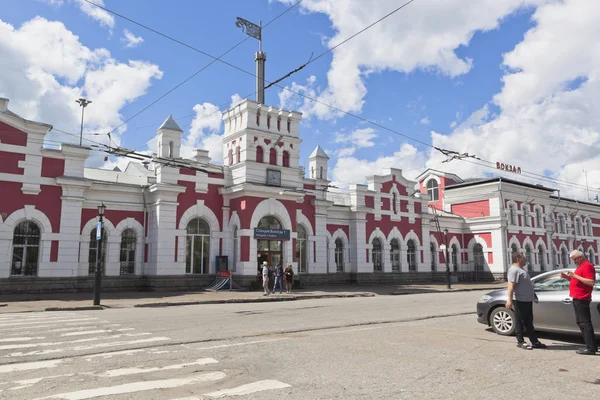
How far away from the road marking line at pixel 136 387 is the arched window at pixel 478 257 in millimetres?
41460

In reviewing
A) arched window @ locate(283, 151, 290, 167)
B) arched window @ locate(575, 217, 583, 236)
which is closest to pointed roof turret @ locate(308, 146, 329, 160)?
arched window @ locate(283, 151, 290, 167)

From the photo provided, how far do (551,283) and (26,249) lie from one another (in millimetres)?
23080

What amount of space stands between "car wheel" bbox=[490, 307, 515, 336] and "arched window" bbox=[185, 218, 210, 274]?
20.0 m

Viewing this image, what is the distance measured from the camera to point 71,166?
952 inches

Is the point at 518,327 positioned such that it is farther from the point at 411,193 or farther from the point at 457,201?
the point at 457,201

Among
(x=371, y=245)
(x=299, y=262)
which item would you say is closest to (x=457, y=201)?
(x=371, y=245)

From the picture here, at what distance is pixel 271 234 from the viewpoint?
27.6 m

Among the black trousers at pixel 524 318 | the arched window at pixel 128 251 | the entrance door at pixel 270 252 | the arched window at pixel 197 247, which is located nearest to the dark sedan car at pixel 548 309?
the black trousers at pixel 524 318

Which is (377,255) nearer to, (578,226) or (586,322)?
(586,322)

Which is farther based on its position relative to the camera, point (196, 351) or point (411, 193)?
point (411, 193)

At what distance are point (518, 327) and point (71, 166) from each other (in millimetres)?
22800

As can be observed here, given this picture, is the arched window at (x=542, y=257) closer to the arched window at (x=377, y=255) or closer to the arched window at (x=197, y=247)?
the arched window at (x=377, y=255)

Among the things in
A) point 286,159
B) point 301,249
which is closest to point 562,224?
point 301,249

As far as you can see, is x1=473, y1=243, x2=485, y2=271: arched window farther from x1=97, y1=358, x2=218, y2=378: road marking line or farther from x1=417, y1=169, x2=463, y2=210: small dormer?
x1=97, y1=358, x2=218, y2=378: road marking line
